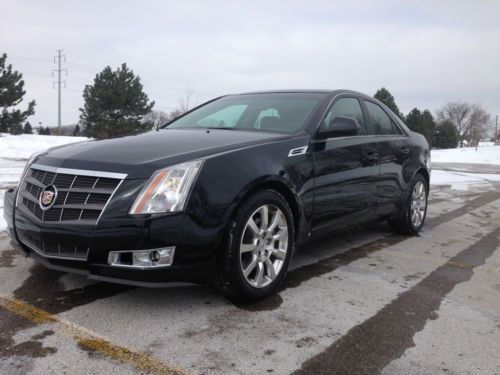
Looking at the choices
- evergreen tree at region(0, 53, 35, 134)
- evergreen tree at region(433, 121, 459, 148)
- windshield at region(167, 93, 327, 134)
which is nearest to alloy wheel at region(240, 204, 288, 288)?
windshield at region(167, 93, 327, 134)

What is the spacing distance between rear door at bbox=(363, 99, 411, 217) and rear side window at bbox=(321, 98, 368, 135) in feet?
0.62

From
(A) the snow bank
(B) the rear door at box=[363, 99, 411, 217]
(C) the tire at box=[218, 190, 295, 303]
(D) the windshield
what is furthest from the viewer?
(A) the snow bank

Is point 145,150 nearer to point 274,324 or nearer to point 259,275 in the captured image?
point 259,275

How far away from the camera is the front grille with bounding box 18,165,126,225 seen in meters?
2.78

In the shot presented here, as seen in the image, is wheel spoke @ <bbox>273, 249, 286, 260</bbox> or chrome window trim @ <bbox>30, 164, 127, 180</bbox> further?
wheel spoke @ <bbox>273, 249, 286, 260</bbox>

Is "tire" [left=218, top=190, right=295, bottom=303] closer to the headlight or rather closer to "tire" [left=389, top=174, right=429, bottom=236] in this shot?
the headlight

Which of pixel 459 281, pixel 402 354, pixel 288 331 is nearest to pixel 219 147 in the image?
pixel 288 331

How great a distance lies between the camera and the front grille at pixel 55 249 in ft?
9.17

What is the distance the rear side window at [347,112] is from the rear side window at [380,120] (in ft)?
0.77

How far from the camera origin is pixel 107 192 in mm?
2779

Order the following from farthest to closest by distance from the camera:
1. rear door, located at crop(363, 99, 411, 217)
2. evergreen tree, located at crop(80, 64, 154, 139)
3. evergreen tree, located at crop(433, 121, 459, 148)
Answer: evergreen tree, located at crop(433, 121, 459, 148)
evergreen tree, located at crop(80, 64, 154, 139)
rear door, located at crop(363, 99, 411, 217)

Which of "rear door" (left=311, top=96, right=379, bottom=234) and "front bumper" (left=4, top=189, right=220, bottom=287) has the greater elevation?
"rear door" (left=311, top=96, right=379, bottom=234)

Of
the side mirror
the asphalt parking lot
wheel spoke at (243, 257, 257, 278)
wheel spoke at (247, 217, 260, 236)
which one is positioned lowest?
the asphalt parking lot

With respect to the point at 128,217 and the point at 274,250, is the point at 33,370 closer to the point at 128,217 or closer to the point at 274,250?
the point at 128,217
